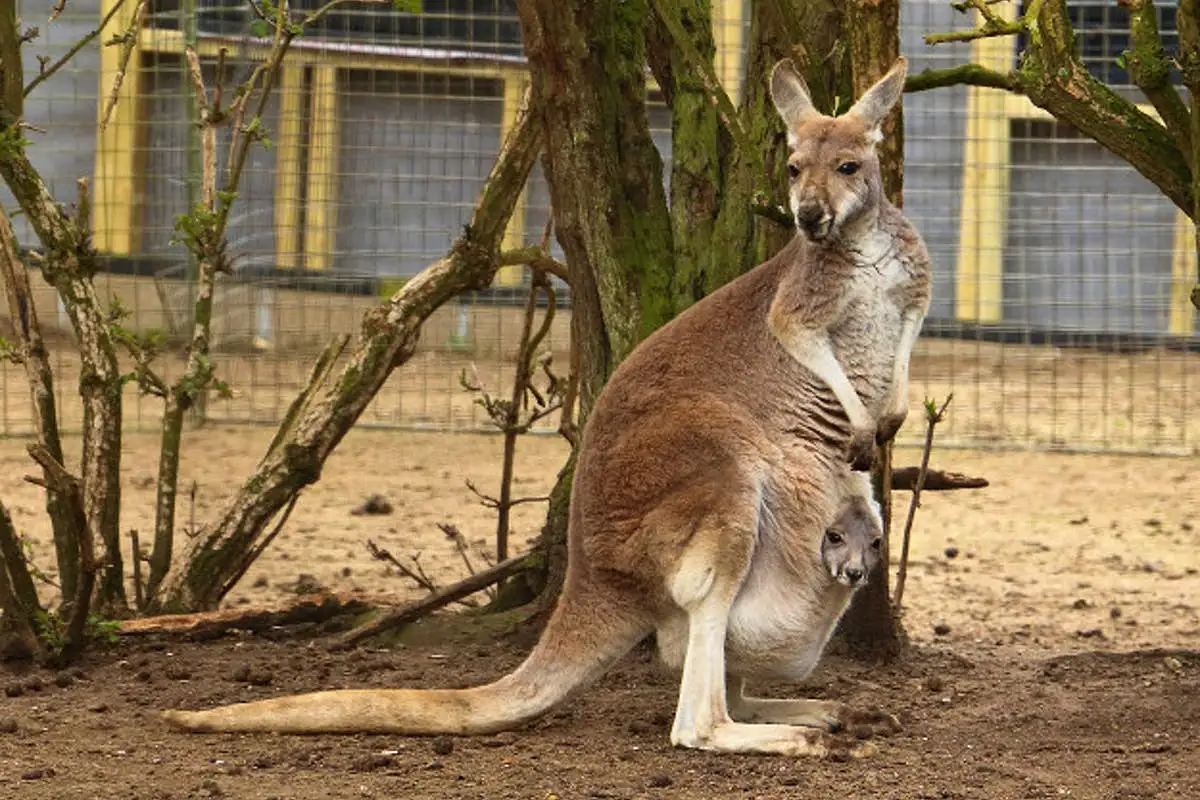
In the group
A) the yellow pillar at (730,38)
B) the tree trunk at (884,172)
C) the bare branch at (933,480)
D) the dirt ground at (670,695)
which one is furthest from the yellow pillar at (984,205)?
the tree trunk at (884,172)

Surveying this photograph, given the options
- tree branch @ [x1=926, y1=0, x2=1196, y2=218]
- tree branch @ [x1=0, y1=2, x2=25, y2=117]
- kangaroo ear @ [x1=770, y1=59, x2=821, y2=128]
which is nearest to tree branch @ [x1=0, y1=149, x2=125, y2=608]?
tree branch @ [x1=0, y1=2, x2=25, y2=117]

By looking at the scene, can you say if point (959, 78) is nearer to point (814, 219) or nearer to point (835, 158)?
point (835, 158)

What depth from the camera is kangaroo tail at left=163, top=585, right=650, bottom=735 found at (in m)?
4.14

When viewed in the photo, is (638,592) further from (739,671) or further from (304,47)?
(304,47)

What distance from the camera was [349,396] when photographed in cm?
568

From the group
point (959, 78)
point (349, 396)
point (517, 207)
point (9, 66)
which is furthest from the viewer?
point (517, 207)

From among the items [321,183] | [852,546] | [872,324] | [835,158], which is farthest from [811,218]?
[321,183]

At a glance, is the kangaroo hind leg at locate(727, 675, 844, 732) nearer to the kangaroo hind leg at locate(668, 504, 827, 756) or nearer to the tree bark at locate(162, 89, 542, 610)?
the kangaroo hind leg at locate(668, 504, 827, 756)

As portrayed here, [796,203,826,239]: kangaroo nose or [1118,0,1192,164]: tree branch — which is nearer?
[796,203,826,239]: kangaroo nose

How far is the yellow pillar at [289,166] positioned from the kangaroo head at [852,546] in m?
7.47

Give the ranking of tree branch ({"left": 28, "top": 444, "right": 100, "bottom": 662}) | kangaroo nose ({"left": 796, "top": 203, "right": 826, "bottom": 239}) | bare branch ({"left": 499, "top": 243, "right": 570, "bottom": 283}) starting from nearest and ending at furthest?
kangaroo nose ({"left": 796, "top": 203, "right": 826, "bottom": 239})
tree branch ({"left": 28, "top": 444, "right": 100, "bottom": 662})
bare branch ({"left": 499, "top": 243, "right": 570, "bottom": 283})

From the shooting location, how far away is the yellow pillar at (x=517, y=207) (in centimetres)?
1108

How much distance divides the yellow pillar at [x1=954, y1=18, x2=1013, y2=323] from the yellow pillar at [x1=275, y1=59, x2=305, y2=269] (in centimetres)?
424

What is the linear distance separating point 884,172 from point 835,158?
71cm
